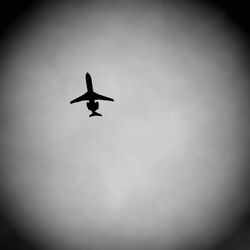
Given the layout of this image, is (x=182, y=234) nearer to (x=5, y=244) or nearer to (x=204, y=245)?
(x=204, y=245)

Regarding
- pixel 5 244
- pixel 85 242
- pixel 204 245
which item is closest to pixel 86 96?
pixel 5 244

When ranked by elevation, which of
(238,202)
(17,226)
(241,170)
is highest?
(241,170)

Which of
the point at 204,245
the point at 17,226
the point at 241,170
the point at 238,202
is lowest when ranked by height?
the point at 17,226

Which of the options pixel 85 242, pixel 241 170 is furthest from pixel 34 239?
pixel 241 170

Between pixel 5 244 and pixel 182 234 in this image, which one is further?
pixel 182 234

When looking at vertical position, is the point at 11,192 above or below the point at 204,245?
above

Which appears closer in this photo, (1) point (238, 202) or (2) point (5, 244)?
(2) point (5, 244)

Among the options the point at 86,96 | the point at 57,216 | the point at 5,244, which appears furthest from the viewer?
the point at 57,216

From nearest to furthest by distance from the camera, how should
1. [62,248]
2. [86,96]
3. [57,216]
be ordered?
[86,96] → [62,248] → [57,216]

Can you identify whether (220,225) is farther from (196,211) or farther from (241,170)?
(241,170)
